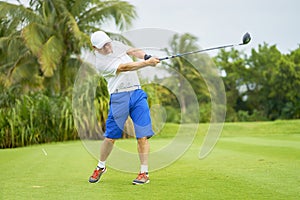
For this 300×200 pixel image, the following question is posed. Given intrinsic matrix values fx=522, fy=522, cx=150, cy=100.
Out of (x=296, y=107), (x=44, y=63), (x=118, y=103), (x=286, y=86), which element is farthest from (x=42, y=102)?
(x=286, y=86)

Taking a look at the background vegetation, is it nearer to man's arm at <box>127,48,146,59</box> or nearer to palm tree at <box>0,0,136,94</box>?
palm tree at <box>0,0,136,94</box>

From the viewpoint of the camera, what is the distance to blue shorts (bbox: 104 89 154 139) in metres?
5.06

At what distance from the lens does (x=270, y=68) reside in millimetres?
28500

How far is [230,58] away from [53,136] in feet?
65.9

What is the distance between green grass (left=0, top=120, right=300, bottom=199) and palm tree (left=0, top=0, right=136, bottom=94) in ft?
39.0

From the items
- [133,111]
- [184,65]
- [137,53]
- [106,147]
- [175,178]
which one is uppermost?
[184,65]

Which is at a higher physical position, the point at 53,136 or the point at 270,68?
the point at 270,68

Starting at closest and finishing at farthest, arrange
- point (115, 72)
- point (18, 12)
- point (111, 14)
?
1. point (115, 72)
2. point (18, 12)
3. point (111, 14)

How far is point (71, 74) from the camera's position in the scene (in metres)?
20.8

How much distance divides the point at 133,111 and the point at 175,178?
0.77 metres

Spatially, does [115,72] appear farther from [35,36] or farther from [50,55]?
[35,36]

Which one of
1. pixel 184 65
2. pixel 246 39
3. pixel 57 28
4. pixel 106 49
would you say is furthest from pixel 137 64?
pixel 57 28

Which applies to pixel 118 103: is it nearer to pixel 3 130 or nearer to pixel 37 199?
pixel 37 199

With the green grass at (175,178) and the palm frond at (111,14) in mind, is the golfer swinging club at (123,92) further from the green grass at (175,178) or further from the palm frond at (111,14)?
the palm frond at (111,14)
